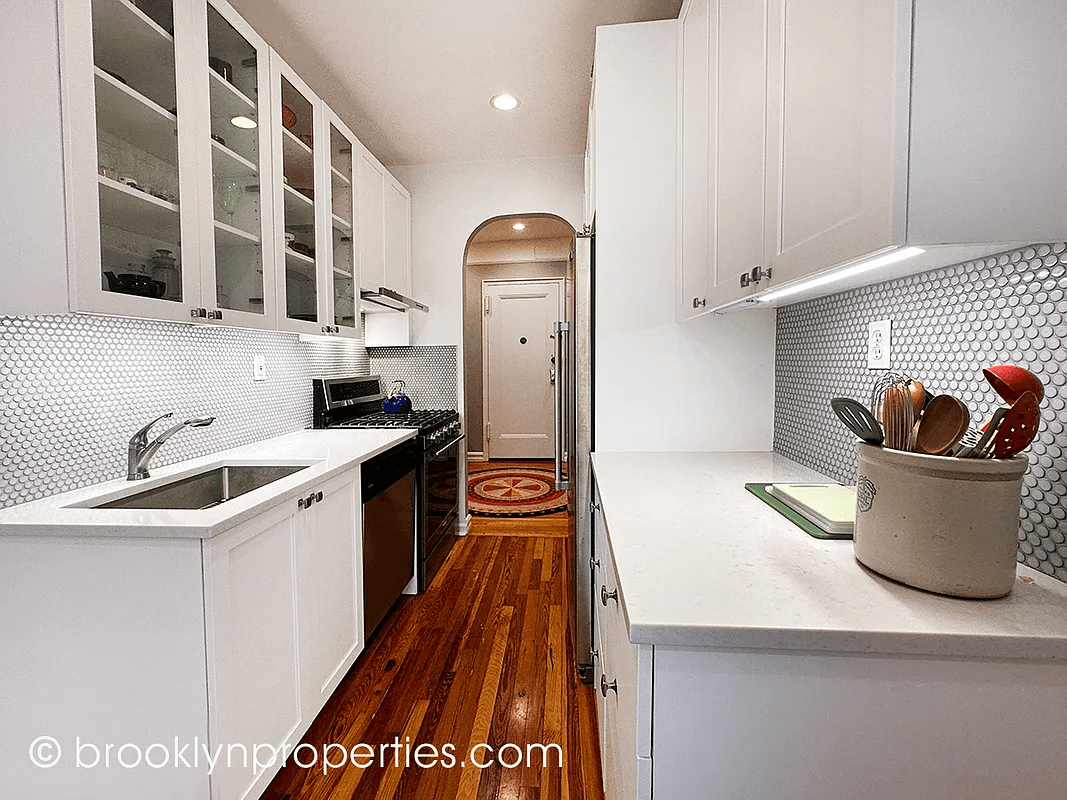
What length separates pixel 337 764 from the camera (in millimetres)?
1698

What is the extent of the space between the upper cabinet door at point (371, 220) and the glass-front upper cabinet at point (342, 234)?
0.10 metres

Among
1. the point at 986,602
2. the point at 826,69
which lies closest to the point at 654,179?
the point at 826,69

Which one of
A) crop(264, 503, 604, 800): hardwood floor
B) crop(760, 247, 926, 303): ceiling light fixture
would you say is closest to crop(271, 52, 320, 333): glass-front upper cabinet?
crop(264, 503, 604, 800): hardwood floor

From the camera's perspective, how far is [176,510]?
1376 millimetres

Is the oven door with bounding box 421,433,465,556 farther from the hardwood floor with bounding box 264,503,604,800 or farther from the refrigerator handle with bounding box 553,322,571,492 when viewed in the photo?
the refrigerator handle with bounding box 553,322,571,492

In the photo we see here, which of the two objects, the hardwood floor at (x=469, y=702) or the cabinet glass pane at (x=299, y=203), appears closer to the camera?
the hardwood floor at (x=469, y=702)

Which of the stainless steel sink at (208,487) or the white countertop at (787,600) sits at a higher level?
the white countertop at (787,600)

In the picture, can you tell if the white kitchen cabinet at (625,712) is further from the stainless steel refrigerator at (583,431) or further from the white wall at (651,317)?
the white wall at (651,317)

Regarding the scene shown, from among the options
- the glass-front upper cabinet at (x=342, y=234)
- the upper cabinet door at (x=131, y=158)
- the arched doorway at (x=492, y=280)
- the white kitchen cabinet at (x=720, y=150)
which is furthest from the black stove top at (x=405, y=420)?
the arched doorway at (x=492, y=280)

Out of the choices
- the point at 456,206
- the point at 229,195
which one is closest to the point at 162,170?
the point at 229,195

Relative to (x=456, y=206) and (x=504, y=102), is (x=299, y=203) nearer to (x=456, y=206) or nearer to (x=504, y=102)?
(x=504, y=102)

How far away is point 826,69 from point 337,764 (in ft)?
6.93

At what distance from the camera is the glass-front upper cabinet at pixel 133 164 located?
4.18 ft

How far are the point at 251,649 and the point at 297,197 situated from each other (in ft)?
5.66
